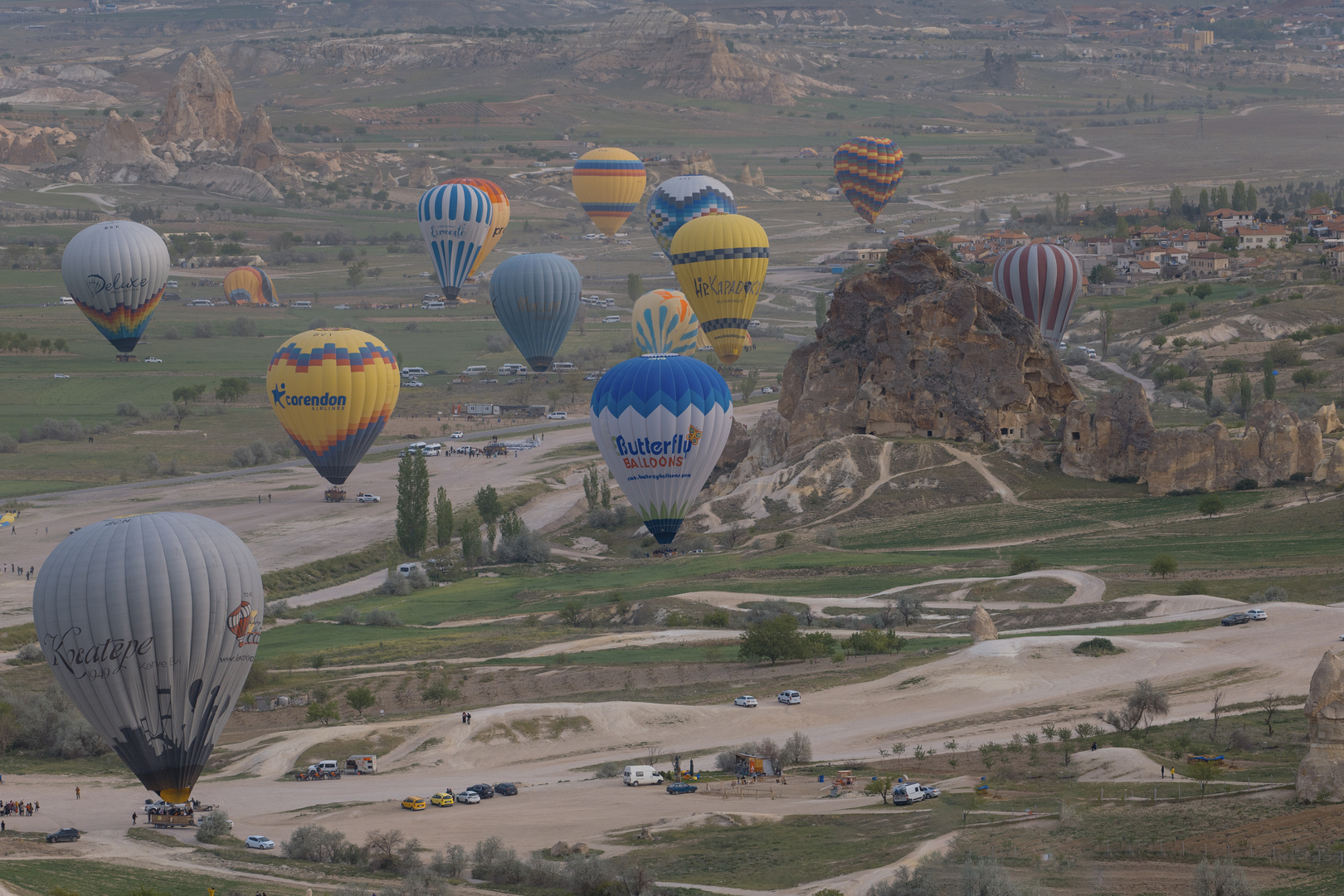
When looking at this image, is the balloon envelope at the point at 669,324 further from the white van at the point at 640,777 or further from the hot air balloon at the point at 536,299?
the white van at the point at 640,777

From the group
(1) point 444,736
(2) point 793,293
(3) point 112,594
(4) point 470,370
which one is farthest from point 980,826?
(2) point 793,293

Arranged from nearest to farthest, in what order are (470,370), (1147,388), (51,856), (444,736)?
(51,856), (444,736), (1147,388), (470,370)

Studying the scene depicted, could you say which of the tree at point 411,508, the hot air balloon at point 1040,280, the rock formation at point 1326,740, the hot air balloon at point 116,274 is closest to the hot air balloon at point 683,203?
the hot air balloon at point 1040,280

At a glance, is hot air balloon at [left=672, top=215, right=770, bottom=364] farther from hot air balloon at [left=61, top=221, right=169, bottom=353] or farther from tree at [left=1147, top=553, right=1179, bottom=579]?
tree at [left=1147, top=553, right=1179, bottom=579]

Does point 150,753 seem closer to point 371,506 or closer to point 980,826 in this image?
point 980,826

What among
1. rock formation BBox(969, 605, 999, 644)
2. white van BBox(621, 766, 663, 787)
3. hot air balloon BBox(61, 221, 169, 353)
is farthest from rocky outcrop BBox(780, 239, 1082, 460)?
hot air balloon BBox(61, 221, 169, 353)

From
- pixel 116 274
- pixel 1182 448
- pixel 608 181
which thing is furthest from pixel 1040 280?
pixel 608 181

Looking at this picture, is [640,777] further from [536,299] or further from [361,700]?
[536,299]
